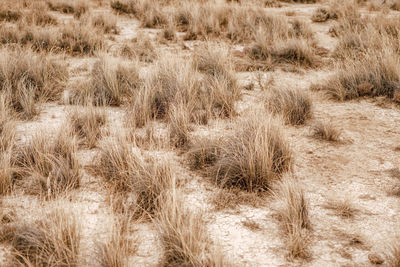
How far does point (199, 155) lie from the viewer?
3.88 meters

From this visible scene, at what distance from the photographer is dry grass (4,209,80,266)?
254cm

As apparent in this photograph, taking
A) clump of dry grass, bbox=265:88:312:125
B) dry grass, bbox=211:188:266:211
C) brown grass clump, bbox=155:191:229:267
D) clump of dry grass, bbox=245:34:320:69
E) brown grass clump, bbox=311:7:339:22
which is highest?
brown grass clump, bbox=311:7:339:22

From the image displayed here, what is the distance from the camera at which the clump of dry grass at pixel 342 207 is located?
3136mm

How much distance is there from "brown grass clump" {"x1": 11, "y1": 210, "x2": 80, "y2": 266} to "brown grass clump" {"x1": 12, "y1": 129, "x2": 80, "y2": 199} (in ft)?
1.55

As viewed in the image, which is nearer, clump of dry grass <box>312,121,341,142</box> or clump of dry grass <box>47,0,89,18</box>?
clump of dry grass <box>312,121,341,142</box>

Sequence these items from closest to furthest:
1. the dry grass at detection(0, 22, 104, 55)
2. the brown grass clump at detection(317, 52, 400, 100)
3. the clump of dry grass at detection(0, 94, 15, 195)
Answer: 1. the clump of dry grass at detection(0, 94, 15, 195)
2. the brown grass clump at detection(317, 52, 400, 100)
3. the dry grass at detection(0, 22, 104, 55)

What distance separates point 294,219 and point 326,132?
1.79 meters

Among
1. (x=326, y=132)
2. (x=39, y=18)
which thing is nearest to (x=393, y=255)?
(x=326, y=132)

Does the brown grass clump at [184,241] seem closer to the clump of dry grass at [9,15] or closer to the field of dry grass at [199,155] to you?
the field of dry grass at [199,155]

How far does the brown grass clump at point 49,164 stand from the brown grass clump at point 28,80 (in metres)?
1.16

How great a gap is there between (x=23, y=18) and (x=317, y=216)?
8.07 m

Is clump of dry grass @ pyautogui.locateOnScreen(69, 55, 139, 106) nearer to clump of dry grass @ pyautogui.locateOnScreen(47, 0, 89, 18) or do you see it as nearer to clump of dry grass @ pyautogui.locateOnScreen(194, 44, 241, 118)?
clump of dry grass @ pyautogui.locateOnScreen(194, 44, 241, 118)

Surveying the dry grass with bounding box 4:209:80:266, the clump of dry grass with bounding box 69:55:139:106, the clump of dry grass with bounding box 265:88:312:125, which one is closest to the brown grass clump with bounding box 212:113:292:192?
the clump of dry grass with bounding box 265:88:312:125

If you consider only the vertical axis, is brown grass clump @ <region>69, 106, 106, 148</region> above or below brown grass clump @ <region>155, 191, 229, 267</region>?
above
